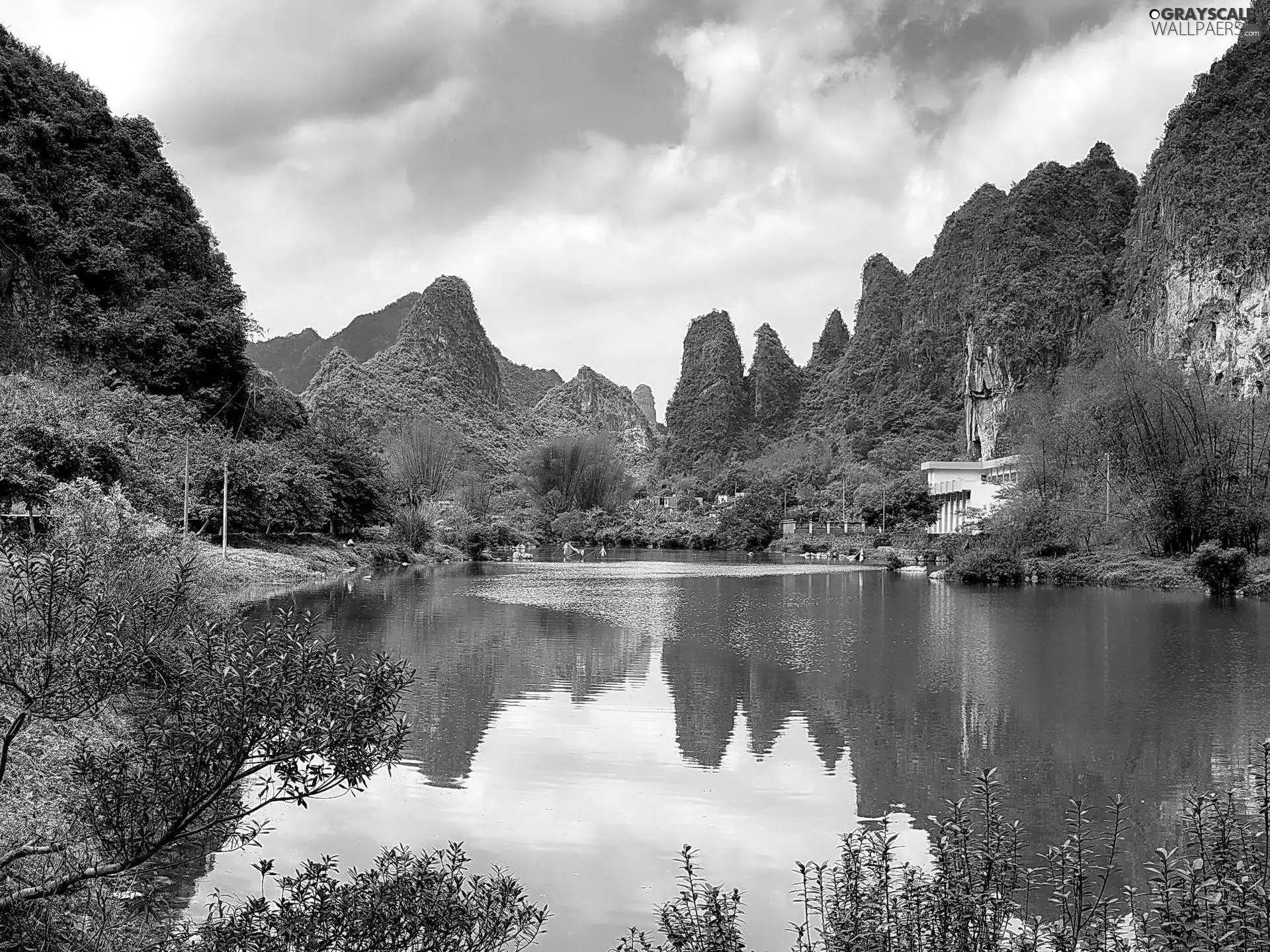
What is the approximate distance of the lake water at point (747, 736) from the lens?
6.47 metres

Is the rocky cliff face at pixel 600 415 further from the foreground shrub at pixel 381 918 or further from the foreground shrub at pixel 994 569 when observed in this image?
the foreground shrub at pixel 381 918

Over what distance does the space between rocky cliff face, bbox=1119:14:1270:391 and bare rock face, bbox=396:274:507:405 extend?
219 feet

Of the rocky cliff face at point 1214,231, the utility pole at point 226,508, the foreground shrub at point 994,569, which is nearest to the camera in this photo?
the utility pole at point 226,508

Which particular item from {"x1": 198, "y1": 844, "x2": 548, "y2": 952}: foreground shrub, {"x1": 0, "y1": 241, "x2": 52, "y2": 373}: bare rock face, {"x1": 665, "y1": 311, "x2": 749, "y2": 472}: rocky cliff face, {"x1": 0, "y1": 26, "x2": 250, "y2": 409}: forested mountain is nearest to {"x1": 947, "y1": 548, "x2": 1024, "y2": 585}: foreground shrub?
{"x1": 0, "y1": 26, "x2": 250, "y2": 409}: forested mountain

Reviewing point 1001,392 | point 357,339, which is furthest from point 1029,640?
point 357,339

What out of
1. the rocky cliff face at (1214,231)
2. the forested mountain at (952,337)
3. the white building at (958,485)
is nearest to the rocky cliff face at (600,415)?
the forested mountain at (952,337)

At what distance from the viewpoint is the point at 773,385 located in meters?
110

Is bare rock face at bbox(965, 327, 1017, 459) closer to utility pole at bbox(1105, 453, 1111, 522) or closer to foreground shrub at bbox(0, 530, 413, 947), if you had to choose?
utility pole at bbox(1105, 453, 1111, 522)

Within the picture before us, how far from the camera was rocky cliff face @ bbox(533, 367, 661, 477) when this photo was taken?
122000mm

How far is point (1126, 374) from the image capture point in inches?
1287

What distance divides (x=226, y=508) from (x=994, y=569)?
2323cm

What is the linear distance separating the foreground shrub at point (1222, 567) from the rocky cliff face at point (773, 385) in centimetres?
8245

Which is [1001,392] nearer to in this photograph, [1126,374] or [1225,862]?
[1126,374]

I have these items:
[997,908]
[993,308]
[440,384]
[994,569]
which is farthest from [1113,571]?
[440,384]
